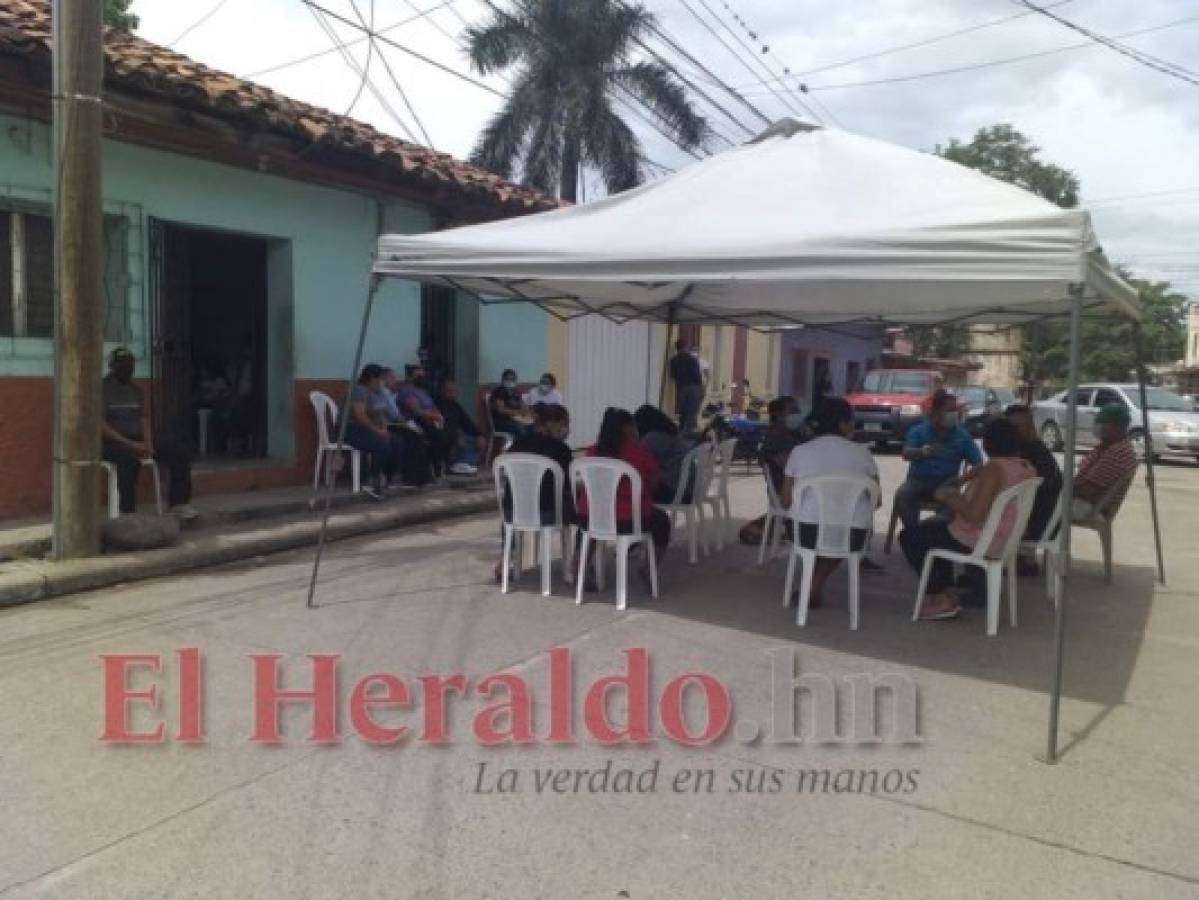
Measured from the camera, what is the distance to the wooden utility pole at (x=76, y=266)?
19.4ft

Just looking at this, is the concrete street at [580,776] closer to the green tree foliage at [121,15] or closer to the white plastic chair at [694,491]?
the white plastic chair at [694,491]

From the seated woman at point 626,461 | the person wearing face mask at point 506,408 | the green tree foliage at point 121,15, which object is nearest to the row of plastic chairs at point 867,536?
the seated woman at point 626,461

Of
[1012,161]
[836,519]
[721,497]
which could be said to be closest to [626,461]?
[836,519]

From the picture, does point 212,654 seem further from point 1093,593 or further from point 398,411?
point 1093,593

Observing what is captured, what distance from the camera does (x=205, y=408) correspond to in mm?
10266

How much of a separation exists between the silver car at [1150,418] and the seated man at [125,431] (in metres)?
13.6

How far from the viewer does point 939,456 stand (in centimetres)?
693

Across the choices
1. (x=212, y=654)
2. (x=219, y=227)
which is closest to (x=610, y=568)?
(x=212, y=654)

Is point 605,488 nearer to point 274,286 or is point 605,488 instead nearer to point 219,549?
point 219,549

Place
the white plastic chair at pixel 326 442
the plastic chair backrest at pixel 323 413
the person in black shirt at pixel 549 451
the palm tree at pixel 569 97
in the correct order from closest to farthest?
the person in black shirt at pixel 549 451 → the white plastic chair at pixel 326 442 → the plastic chair backrest at pixel 323 413 → the palm tree at pixel 569 97

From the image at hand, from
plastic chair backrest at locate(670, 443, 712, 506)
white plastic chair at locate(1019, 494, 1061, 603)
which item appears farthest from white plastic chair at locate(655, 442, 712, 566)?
white plastic chair at locate(1019, 494, 1061, 603)

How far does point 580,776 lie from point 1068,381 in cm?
260

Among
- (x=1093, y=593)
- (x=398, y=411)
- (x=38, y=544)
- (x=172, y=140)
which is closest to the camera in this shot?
(x=38, y=544)

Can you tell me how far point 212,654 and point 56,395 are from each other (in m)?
2.33
